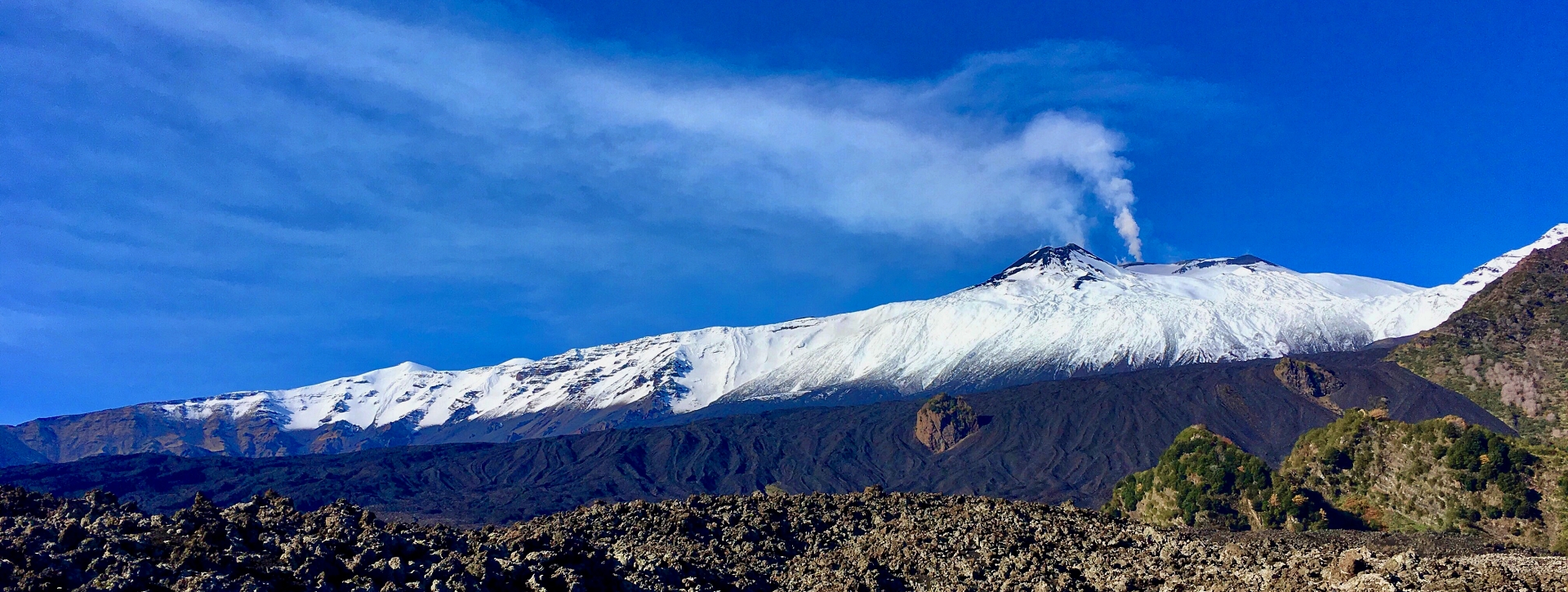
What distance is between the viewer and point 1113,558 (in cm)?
2056

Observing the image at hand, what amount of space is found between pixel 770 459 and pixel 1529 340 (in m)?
111

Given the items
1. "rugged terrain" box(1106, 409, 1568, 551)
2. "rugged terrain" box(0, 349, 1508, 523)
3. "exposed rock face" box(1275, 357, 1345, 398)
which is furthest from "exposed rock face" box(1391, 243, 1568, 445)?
"rugged terrain" box(1106, 409, 1568, 551)

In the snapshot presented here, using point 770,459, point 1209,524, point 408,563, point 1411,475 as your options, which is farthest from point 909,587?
point 770,459

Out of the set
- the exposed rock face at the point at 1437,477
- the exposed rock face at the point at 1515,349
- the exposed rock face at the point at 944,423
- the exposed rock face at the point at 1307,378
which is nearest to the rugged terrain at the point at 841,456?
the exposed rock face at the point at 1307,378

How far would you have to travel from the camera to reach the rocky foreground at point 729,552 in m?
13.2

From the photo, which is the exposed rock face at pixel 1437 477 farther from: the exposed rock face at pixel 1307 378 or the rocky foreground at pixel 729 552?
the exposed rock face at pixel 1307 378

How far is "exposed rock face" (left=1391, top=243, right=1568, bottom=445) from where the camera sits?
119525 millimetres

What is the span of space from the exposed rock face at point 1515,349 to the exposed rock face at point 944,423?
6791 cm

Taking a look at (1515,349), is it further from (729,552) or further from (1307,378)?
(729,552)

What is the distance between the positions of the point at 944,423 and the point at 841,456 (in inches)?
736

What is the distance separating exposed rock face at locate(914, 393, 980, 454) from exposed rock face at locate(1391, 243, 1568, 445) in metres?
67.9

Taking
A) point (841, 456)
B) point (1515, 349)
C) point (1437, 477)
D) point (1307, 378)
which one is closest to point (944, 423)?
point (841, 456)

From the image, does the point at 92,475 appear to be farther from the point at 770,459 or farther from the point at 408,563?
the point at 408,563

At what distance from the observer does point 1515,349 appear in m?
130
